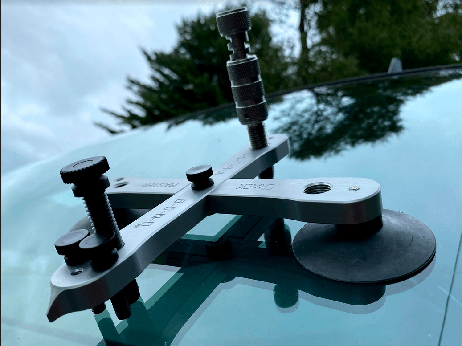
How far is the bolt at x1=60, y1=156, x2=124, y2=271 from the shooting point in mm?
559

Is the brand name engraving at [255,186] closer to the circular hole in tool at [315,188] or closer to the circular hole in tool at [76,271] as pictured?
the circular hole in tool at [315,188]

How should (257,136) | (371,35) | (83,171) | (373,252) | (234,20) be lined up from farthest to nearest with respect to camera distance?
(371,35)
(257,136)
(234,20)
(373,252)
(83,171)

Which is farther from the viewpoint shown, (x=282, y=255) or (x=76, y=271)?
(x=282, y=255)

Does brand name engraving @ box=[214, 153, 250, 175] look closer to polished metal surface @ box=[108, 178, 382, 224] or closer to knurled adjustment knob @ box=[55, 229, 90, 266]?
polished metal surface @ box=[108, 178, 382, 224]

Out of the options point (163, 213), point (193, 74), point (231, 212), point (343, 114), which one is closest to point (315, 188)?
point (231, 212)

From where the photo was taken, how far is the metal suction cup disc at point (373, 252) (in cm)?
63

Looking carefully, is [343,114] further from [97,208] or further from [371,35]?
[371,35]

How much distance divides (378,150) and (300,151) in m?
0.23

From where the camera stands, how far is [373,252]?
0.67 metres

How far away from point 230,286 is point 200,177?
0.22m

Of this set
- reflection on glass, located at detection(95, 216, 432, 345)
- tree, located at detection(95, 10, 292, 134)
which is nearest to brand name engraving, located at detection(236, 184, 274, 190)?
reflection on glass, located at detection(95, 216, 432, 345)

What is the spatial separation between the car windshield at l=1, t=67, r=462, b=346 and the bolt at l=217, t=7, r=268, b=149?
7.2 inches

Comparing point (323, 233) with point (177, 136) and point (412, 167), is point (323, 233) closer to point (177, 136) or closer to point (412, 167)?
point (412, 167)

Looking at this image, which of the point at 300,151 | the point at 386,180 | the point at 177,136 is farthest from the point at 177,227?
the point at 177,136
